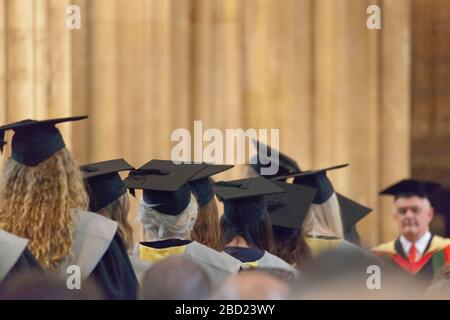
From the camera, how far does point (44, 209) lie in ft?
13.8

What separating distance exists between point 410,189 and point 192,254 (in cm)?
248


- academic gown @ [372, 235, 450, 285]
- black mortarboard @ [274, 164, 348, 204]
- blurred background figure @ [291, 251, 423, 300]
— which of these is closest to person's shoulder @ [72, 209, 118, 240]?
blurred background figure @ [291, 251, 423, 300]

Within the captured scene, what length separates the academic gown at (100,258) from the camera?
4.21 metres

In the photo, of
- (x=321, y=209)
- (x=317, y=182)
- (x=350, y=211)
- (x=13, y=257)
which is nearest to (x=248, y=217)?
(x=321, y=209)

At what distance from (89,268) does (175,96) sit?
9.26ft

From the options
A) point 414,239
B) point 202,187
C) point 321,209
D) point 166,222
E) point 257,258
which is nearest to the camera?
point 166,222

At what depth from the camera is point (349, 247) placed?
5676mm

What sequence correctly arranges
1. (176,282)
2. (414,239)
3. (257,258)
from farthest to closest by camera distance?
(414,239) < (257,258) < (176,282)

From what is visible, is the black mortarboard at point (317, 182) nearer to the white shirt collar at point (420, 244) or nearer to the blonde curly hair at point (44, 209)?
the white shirt collar at point (420, 244)

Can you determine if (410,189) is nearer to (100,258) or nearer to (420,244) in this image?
(420,244)

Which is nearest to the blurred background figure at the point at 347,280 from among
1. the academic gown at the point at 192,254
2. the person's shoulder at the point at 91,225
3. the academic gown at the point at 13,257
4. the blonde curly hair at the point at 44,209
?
the academic gown at the point at 192,254
